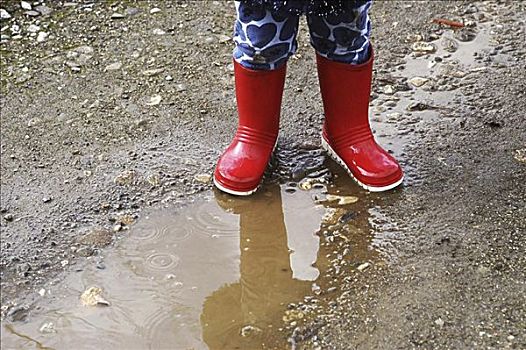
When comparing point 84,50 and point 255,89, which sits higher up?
point 255,89

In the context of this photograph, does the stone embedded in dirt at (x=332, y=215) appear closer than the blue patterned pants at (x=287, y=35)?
No

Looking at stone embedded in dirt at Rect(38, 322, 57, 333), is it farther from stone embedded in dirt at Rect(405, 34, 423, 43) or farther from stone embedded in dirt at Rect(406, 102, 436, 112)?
stone embedded in dirt at Rect(405, 34, 423, 43)

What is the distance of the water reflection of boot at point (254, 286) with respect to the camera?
189 cm

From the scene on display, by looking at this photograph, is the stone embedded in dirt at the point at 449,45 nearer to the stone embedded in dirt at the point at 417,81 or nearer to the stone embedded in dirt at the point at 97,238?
the stone embedded in dirt at the point at 417,81

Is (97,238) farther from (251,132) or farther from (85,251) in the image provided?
(251,132)

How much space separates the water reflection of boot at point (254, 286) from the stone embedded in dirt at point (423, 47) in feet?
3.06

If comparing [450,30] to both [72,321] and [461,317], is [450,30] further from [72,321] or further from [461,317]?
[72,321]

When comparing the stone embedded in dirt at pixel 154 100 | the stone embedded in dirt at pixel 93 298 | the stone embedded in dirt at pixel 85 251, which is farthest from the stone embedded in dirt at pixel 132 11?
the stone embedded in dirt at pixel 93 298

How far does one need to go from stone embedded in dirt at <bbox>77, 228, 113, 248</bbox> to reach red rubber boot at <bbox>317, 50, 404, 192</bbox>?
648 millimetres

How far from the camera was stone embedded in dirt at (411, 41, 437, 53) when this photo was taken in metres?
2.95

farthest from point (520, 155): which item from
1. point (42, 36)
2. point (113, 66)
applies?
point (42, 36)

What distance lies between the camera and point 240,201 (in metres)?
2.29

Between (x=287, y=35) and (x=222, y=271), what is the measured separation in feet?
1.90

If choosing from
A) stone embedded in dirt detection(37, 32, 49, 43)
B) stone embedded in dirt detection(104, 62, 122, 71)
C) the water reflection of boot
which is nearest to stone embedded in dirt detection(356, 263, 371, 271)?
the water reflection of boot
